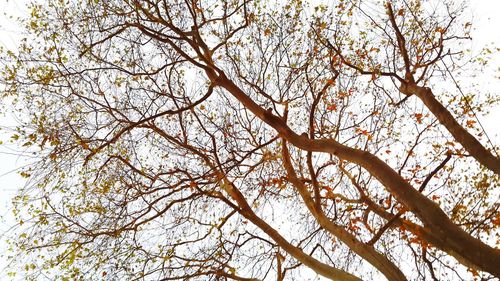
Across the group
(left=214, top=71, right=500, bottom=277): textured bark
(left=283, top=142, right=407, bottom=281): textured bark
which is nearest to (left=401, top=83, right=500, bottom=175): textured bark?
(left=214, top=71, right=500, bottom=277): textured bark

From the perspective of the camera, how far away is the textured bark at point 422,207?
368 cm

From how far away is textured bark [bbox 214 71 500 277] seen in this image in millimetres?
3680

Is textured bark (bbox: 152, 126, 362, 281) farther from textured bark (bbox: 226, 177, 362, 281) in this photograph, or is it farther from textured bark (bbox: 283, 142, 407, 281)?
textured bark (bbox: 283, 142, 407, 281)

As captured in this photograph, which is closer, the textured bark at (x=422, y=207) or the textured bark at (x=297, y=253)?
the textured bark at (x=422, y=207)

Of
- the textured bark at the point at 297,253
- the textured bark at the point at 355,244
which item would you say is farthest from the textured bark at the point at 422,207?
the textured bark at the point at 297,253

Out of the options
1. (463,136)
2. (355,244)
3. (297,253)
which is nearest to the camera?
(355,244)

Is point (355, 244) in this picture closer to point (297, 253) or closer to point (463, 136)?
point (297, 253)

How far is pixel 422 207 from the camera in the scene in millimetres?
4047

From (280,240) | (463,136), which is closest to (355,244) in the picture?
(280,240)

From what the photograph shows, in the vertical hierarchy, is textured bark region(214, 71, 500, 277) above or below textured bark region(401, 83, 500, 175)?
below

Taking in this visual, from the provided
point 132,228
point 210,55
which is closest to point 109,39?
point 210,55

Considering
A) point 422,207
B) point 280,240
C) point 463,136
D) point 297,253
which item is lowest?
point 422,207

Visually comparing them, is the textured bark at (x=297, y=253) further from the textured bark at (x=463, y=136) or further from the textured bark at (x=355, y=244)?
the textured bark at (x=463, y=136)

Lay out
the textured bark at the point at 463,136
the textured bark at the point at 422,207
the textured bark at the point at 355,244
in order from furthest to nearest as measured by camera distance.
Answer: the textured bark at the point at 463,136 < the textured bark at the point at 355,244 < the textured bark at the point at 422,207
